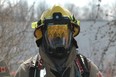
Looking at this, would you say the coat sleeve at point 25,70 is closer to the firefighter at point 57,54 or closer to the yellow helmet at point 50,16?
the firefighter at point 57,54

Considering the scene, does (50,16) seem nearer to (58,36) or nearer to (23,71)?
(58,36)

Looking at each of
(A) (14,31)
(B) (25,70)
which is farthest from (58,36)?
(A) (14,31)

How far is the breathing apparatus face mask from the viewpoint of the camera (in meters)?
3.81

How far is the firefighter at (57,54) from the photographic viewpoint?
12.5ft

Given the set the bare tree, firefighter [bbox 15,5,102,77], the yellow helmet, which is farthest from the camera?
→ the bare tree

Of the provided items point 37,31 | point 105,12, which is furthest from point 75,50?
point 105,12

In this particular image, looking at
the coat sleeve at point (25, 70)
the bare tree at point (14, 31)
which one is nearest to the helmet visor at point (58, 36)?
the coat sleeve at point (25, 70)

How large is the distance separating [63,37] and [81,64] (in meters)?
0.28

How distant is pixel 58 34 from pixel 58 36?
0.06 ft

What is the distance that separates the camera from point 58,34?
12.7 ft

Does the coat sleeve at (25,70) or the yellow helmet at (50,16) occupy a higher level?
the yellow helmet at (50,16)

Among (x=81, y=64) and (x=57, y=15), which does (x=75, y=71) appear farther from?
(x=57, y=15)

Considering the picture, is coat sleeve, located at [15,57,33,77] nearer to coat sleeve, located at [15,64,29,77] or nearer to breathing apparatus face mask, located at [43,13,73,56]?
coat sleeve, located at [15,64,29,77]

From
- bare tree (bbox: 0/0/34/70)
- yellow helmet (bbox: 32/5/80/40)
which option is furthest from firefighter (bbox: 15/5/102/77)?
bare tree (bbox: 0/0/34/70)
